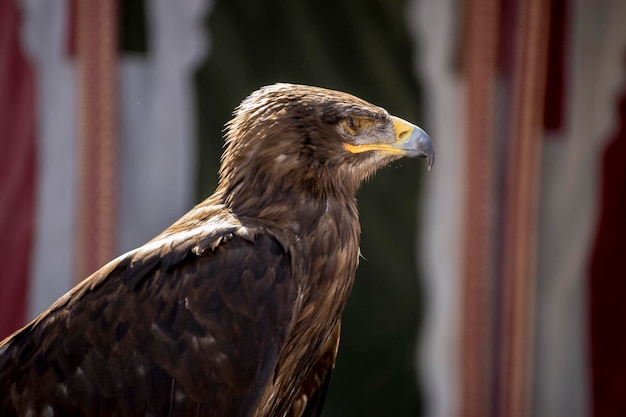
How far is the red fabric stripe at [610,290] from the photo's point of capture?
491cm

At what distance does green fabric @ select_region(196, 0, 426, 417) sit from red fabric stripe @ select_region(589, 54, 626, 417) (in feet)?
2.78

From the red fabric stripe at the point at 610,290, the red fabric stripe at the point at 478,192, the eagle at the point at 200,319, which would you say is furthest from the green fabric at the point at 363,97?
the eagle at the point at 200,319

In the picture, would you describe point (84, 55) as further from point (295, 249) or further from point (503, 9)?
point (295, 249)

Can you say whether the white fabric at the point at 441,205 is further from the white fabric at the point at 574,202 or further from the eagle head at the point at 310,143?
the eagle head at the point at 310,143

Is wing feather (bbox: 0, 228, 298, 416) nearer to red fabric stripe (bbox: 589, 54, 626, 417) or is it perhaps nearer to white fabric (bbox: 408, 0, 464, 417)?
white fabric (bbox: 408, 0, 464, 417)

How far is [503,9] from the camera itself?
483 centimetres

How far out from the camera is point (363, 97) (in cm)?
478

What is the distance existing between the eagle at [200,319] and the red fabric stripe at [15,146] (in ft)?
7.42

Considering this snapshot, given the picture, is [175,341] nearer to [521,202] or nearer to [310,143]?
[310,143]

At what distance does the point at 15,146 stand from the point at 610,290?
279 centimetres

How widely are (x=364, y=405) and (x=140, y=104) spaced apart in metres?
1.71

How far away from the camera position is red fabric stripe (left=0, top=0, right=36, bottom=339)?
184 inches

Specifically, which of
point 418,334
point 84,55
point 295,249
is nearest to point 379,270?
point 418,334

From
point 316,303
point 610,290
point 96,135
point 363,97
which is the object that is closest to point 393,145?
point 316,303
